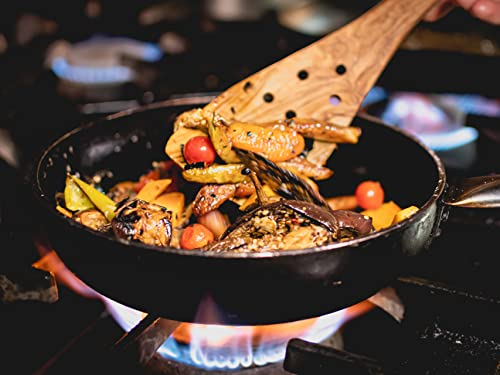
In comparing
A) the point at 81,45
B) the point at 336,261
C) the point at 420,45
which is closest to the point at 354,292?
the point at 336,261

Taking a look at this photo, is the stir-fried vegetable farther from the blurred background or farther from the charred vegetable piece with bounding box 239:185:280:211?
the blurred background

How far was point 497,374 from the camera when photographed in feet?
4.70

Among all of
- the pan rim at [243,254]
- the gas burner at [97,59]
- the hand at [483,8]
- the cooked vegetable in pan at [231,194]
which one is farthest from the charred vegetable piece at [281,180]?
the gas burner at [97,59]

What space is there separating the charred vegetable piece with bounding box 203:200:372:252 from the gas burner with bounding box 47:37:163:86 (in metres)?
2.26

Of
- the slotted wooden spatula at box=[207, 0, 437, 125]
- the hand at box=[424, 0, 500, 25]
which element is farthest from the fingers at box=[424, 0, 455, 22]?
the slotted wooden spatula at box=[207, 0, 437, 125]

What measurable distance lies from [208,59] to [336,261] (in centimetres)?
257

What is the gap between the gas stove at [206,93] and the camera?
1.59 metres

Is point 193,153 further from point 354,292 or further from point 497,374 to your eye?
point 497,374

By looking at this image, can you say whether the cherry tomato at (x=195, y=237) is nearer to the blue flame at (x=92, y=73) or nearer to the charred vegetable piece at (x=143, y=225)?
the charred vegetable piece at (x=143, y=225)

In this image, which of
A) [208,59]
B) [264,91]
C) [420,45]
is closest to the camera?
[264,91]

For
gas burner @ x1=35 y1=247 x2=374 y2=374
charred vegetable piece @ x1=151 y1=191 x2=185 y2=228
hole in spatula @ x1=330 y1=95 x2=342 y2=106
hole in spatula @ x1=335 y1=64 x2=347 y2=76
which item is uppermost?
hole in spatula @ x1=335 y1=64 x2=347 y2=76

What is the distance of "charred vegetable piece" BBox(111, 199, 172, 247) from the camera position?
1481mm

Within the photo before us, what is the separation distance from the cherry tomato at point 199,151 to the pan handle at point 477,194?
724 millimetres

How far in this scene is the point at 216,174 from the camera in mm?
1742
